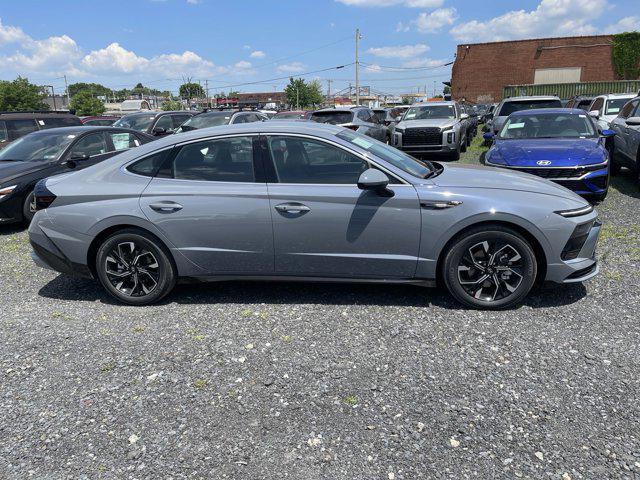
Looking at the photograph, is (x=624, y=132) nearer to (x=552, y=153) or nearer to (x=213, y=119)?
(x=552, y=153)

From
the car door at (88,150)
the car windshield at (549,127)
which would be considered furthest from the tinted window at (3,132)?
the car windshield at (549,127)

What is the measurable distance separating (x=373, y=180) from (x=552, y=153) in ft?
15.0

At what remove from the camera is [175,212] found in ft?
13.9

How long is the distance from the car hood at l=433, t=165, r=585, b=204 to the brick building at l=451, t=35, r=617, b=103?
54114 millimetres

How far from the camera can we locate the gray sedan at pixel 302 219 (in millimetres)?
3957

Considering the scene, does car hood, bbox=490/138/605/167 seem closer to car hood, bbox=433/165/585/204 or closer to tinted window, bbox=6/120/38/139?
car hood, bbox=433/165/585/204

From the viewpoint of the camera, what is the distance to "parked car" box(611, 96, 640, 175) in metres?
8.43

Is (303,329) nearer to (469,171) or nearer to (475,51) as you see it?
(469,171)

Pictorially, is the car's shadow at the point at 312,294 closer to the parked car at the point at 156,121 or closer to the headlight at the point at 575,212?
the headlight at the point at 575,212

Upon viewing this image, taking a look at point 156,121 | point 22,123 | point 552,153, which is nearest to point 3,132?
point 22,123

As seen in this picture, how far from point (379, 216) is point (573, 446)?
6.83 feet

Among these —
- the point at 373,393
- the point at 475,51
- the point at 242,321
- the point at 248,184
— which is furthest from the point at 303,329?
the point at 475,51

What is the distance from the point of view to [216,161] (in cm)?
434

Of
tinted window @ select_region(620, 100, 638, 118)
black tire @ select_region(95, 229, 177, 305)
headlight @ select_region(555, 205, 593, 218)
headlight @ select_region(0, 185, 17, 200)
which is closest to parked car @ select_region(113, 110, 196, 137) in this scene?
headlight @ select_region(0, 185, 17, 200)
